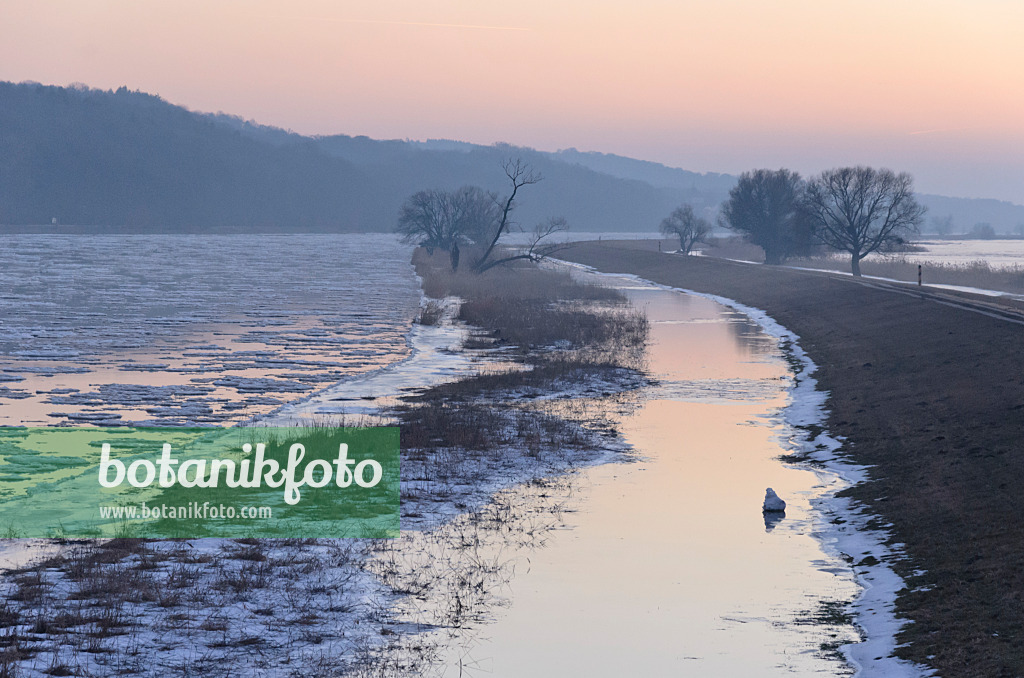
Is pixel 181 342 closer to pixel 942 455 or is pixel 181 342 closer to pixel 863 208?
pixel 942 455

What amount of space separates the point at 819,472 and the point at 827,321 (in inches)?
1211

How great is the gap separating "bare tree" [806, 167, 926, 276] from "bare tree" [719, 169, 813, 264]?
1364 centimetres

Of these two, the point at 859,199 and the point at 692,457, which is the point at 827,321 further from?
the point at 859,199

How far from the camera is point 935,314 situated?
132ft

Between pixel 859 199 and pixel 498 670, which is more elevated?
pixel 859 199

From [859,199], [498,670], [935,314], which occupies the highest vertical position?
[859,199]

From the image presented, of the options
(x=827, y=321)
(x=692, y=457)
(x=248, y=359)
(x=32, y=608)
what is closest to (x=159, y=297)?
(x=248, y=359)

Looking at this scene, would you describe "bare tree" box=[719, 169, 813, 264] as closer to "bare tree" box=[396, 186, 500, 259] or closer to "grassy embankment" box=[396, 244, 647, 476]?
"bare tree" box=[396, 186, 500, 259]

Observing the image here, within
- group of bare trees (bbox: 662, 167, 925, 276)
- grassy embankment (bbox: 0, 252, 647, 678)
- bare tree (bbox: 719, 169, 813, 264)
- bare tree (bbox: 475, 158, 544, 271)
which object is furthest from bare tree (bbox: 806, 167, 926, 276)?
grassy embankment (bbox: 0, 252, 647, 678)

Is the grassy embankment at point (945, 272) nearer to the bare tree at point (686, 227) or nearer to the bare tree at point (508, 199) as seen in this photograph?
the bare tree at point (686, 227)

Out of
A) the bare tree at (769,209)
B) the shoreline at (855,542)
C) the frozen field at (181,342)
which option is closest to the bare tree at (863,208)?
the bare tree at (769,209)

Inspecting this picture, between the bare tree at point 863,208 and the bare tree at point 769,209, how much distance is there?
1364 cm

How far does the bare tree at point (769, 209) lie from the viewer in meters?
106

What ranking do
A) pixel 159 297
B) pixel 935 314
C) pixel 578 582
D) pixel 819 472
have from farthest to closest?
pixel 159 297
pixel 935 314
pixel 819 472
pixel 578 582
